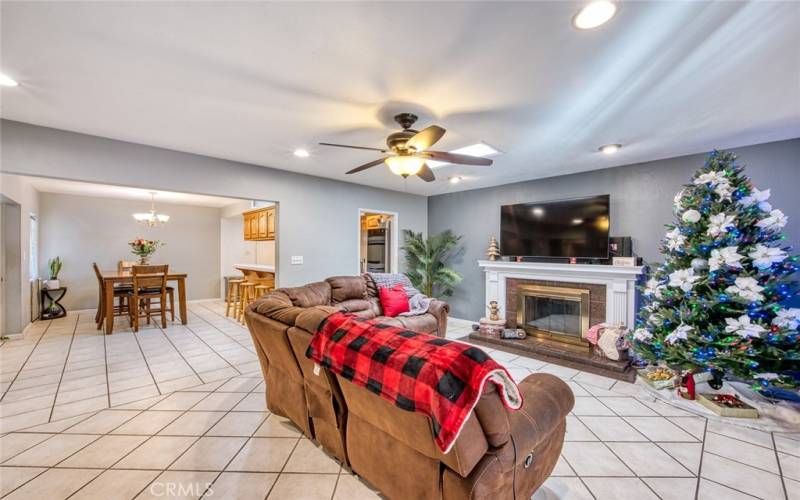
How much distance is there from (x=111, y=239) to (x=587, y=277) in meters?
9.05

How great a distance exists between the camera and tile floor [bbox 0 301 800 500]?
181cm

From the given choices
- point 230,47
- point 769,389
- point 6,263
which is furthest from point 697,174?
point 6,263

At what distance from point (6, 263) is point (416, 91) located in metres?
6.28

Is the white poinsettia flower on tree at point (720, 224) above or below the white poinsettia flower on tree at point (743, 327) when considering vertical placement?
above

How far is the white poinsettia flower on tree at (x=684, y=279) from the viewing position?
2.86 meters

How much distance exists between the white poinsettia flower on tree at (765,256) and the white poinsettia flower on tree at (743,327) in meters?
0.43

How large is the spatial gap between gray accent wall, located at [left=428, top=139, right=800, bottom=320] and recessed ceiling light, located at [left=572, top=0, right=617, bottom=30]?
92.5 inches

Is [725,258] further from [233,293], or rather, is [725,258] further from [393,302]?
[233,293]

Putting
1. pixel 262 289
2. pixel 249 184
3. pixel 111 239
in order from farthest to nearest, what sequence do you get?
pixel 111 239 → pixel 262 289 → pixel 249 184

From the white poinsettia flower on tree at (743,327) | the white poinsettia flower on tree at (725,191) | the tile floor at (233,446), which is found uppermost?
the white poinsettia flower on tree at (725,191)

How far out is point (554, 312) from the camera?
4746 millimetres

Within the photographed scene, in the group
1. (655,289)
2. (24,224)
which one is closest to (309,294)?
(655,289)

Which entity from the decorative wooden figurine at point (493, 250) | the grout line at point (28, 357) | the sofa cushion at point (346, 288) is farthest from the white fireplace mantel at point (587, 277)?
the grout line at point (28, 357)

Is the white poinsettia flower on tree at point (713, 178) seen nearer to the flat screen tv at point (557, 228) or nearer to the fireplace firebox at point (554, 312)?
the flat screen tv at point (557, 228)
